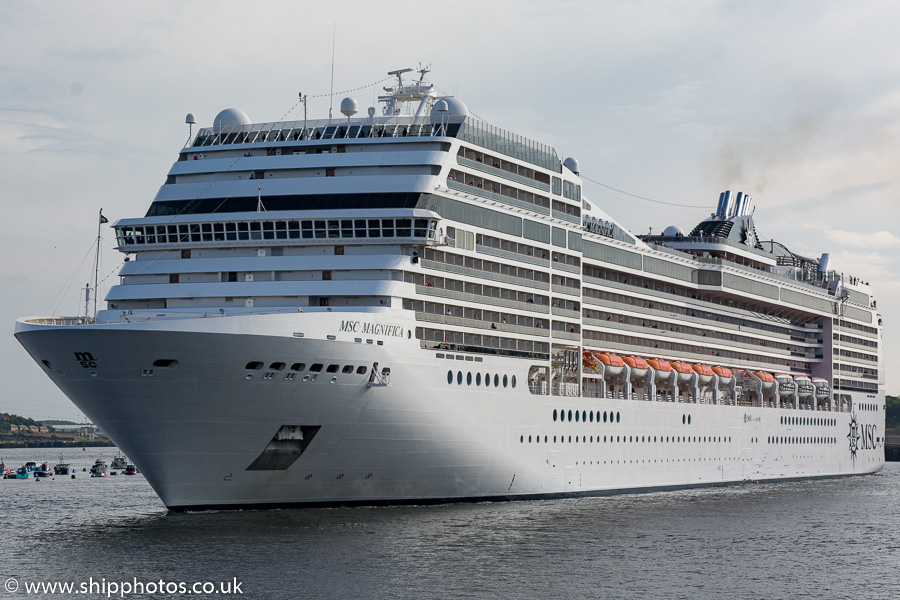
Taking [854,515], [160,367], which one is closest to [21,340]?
[160,367]

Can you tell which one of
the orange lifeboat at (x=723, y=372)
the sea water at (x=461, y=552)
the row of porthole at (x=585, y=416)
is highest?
the orange lifeboat at (x=723, y=372)

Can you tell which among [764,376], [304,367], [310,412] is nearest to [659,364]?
[764,376]

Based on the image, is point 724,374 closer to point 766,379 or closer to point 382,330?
point 766,379

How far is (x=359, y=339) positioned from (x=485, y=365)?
810cm

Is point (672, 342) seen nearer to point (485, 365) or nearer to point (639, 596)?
point (485, 365)

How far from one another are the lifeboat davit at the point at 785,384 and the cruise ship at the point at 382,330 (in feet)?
40.0

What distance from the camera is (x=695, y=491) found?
64.9m

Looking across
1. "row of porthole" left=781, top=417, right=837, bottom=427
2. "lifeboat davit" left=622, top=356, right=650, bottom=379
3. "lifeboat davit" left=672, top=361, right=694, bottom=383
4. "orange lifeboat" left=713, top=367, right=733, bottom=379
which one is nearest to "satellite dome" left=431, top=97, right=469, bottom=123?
"lifeboat davit" left=622, top=356, right=650, bottom=379

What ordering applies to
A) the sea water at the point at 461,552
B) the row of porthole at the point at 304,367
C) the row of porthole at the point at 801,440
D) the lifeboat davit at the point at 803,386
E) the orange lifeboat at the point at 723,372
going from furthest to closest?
1. the lifeboat davit at the point at 803,386
2. the row of porthole at the point at 801,440
3. the orange lifeboat at the point at 723,372
4. the row of porthole at the point at 304,367
5. the sea water at the point at 461,552

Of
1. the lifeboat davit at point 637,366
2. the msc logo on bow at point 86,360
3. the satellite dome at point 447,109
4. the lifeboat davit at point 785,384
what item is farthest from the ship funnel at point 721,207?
the msc logo on bow at point 86,360

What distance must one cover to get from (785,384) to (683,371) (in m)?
15.2

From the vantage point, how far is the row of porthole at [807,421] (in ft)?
252

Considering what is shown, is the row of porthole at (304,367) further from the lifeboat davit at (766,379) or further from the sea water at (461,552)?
the lifeboat davit at (766,379)

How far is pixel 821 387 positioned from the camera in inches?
3255
